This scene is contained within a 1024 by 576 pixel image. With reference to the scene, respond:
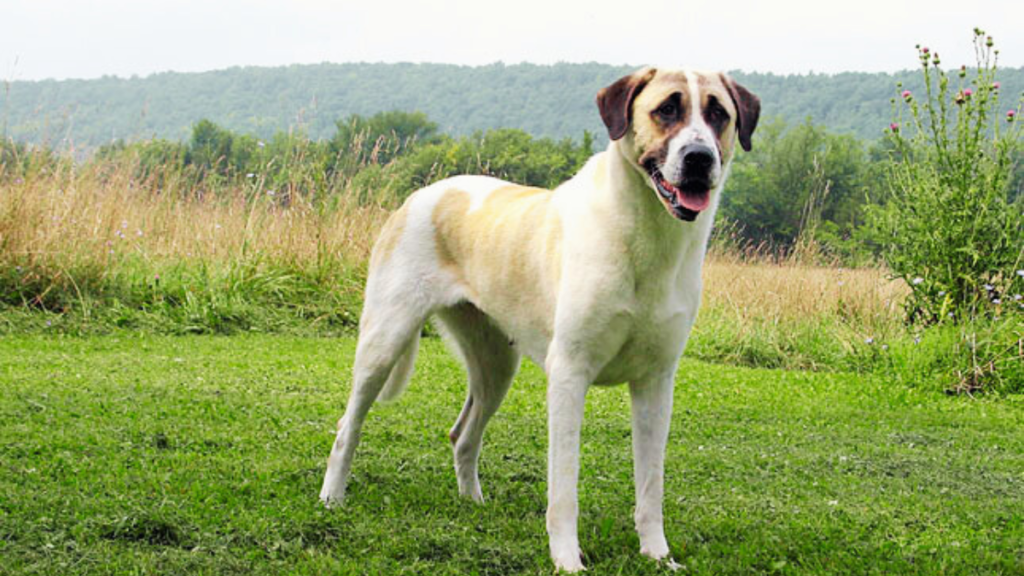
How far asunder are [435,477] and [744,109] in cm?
237

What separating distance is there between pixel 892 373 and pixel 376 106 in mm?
52345

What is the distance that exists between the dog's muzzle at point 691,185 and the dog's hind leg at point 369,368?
4.71 ft

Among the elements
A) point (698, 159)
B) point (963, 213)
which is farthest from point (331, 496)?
point (963, 213)

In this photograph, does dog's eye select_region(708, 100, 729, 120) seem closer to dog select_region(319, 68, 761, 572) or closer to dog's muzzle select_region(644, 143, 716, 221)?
dog select_region(319, 68, 761, 572)

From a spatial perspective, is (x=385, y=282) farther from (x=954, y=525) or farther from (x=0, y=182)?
(x=0, y=182)

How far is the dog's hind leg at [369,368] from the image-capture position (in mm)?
4348

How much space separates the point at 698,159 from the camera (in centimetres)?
319

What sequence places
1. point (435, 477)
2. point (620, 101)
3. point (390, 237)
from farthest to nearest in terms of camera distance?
point (435, 477), point (390, 237), point (620, 101)

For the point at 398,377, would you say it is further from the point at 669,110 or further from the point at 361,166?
the point at 361,166

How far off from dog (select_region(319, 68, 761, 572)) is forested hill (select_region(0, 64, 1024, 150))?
4465 centimetres

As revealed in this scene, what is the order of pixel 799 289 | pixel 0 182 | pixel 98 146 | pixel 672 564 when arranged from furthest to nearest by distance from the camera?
pixel 98 146, pixel 799 289, pixel 0 182, pixel 672 564

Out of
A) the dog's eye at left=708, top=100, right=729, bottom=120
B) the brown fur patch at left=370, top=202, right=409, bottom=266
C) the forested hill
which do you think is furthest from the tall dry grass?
the forested hill

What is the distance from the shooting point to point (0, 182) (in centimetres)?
1010

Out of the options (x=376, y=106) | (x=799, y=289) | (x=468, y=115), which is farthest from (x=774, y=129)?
(x=799, y=289)
